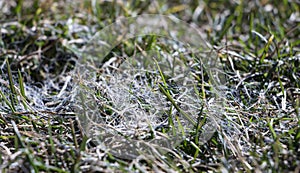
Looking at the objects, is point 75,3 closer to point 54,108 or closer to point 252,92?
point 54,108

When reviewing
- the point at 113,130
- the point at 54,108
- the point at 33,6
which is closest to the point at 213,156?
the point at 113,130

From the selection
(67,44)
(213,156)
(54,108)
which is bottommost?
(213,156)

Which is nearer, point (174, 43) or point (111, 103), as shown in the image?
point (111, 103)

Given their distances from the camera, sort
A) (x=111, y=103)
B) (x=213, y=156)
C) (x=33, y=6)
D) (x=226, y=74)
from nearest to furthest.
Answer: (x=213, y=156), (x=111, y=103), (x=226, y=74), (x=33, y=6)

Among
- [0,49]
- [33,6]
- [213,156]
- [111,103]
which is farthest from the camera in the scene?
[33,6]

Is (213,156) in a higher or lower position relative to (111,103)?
lower

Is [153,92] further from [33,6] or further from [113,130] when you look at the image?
[33,6]
